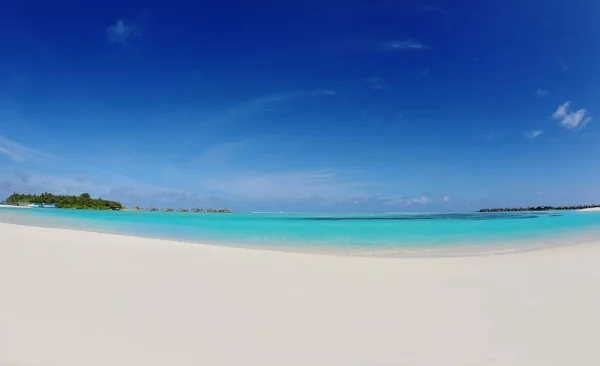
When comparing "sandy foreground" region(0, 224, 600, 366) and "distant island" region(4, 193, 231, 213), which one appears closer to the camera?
"sandy foreground" region(0, 224, 600, 366)

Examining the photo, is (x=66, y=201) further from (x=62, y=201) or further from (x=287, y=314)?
(x=287, y=314)

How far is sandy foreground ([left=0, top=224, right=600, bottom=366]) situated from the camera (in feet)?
8.43

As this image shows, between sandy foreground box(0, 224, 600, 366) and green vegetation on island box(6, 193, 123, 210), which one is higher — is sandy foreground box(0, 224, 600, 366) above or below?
below

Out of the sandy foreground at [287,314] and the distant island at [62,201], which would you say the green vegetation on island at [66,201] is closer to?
the distant island at [62,201]

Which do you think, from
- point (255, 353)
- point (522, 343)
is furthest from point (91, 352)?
point (522, 343)

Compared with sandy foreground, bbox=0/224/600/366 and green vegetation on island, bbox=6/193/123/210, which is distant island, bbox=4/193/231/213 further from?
sandy foreground, bbox=0/224/600/366

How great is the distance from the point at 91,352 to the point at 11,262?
4.41 metres

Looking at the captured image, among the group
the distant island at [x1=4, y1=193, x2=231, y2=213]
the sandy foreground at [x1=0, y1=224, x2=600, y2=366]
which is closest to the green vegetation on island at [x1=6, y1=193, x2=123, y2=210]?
the distant island at [x1=4, y1=193, x2=231, y2=213]

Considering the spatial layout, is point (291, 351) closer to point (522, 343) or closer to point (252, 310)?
point (252, 310)

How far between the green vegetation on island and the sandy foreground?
8655 centimetres

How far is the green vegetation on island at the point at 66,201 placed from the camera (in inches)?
3103

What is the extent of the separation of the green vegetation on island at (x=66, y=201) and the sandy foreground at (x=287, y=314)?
86.5 m

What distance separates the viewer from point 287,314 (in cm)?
351

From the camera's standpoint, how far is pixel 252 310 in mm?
3602
